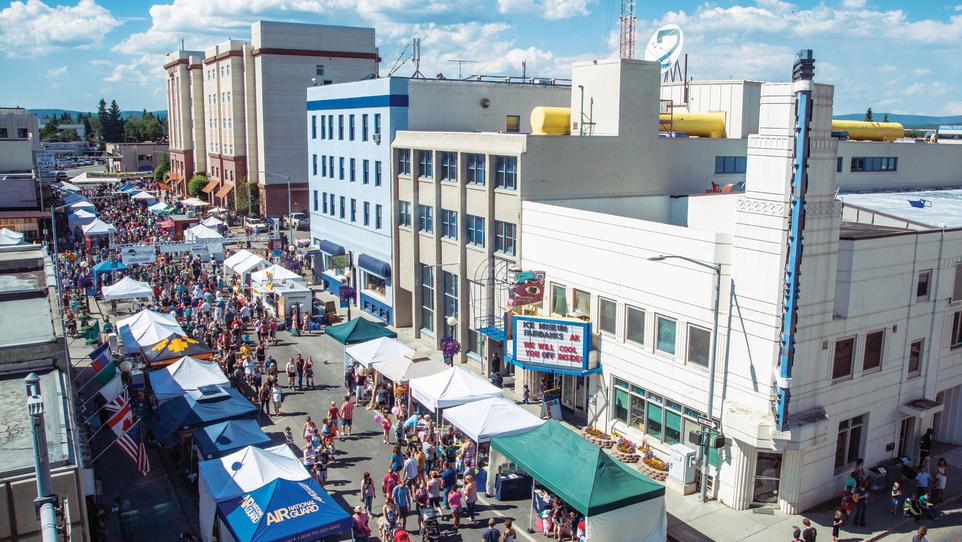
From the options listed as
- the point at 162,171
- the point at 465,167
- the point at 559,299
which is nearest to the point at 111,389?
the point at 559,299

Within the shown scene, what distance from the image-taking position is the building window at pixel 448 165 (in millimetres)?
35906

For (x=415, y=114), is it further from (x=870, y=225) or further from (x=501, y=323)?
(x=870, y=225)

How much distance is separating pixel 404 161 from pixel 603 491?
25072 millimetres

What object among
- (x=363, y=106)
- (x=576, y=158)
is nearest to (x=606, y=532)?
(x=576, y=158)

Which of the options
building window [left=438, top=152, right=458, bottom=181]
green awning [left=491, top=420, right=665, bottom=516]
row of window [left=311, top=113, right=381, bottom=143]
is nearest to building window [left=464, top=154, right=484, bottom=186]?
building window [left=438, top=152, right=458, bottom=181]

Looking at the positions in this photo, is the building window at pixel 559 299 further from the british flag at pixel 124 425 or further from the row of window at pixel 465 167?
the british flag at pixel 124 425

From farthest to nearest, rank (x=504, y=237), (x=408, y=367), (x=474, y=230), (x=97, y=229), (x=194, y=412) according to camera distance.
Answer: (x=97, y=229) → (x=474, y=230) → (x=504, y=237) → (x=408, y=367) → (x=194, y=412)

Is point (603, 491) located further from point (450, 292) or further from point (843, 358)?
point (450, 292)

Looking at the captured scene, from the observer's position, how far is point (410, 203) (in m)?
39.8

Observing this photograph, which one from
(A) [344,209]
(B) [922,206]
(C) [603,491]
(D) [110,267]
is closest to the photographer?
(C) [603,491]

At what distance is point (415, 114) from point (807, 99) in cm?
2390

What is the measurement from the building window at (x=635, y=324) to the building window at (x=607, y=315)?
569 mm

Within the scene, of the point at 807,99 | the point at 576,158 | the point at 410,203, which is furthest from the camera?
the point at 410,203

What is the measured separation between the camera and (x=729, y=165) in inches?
1517
